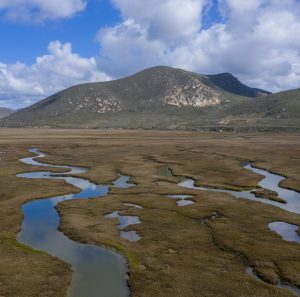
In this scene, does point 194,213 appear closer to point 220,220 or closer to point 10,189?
point 220,220

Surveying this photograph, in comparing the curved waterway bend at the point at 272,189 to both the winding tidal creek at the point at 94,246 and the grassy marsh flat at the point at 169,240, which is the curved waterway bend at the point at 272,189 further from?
the grassy marsh flat at the point at 169,240

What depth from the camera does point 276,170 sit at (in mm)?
92375

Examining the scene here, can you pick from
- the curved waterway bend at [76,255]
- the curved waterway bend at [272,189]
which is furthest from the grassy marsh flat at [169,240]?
the curved waterway bend at [272,189]

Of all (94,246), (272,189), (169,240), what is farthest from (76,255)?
(272,189)

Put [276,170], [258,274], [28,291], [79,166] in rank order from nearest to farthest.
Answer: [28,291] → [258,274] → [276,170] → [79,166]

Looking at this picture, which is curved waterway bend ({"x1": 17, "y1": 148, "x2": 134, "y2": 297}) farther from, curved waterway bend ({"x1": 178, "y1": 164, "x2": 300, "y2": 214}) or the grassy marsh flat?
curved waterway bend ({"x1": 178, "y1": 164, "x2": 300, "y2": 214})

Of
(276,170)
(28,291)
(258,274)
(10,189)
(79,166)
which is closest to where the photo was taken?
(28,291)

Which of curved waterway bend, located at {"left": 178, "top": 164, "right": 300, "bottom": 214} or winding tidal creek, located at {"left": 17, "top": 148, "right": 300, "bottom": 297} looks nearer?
winding tidal creek, located at {"left": 17, "top": 148, "right": 300, "bottom": 297}

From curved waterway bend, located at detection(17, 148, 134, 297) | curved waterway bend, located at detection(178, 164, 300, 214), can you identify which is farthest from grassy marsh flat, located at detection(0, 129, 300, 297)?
curved waterway bend, located at detection(178, 164, 300, 214)

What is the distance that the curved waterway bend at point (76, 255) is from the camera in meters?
30.0

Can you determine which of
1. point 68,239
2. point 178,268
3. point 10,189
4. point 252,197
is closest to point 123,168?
point 10,189

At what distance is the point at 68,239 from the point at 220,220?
17869 millimetres

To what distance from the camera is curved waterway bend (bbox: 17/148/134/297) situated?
3002 cm

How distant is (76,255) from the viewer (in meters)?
36.8
